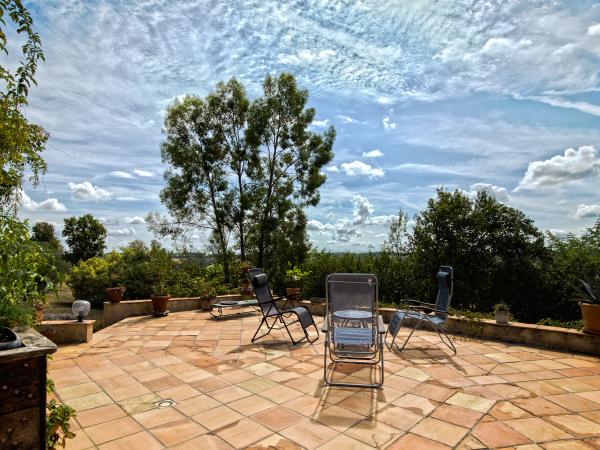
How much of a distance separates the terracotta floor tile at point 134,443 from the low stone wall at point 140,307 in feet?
17.6

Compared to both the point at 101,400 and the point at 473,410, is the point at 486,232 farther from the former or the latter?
the point at 101,400

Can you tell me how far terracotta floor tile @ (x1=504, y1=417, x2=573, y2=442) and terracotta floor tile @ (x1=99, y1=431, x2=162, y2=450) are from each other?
2.54 meters

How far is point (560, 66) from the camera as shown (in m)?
5.22

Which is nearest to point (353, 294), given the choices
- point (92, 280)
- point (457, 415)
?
point (457, 415)

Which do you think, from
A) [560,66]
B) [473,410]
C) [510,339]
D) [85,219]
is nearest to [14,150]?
[473,410]

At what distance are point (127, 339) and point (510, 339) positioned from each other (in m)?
5.68

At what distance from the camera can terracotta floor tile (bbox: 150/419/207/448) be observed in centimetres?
243

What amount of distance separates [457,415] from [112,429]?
8.55 feet

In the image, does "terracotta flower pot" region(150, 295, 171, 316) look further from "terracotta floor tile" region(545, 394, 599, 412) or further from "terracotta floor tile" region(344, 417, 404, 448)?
"terracotta floor tile" region(545, 394, 599, 412)

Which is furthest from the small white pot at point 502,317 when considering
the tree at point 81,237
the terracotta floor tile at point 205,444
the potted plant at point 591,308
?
the tree at point 81,237

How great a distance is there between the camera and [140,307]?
746 cm

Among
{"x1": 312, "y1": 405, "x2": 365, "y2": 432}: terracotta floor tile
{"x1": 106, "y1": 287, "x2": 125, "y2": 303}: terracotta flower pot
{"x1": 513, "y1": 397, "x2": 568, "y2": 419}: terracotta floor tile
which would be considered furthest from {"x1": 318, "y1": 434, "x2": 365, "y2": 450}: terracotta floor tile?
{"x1": 106, "y1": 287, "x2": 125, "y2": 303}: terracotta flower pot

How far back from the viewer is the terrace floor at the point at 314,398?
2460 mm

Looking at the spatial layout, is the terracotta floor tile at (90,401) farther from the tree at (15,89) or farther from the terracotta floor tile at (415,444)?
the terracotta floor tile at (415,444)
